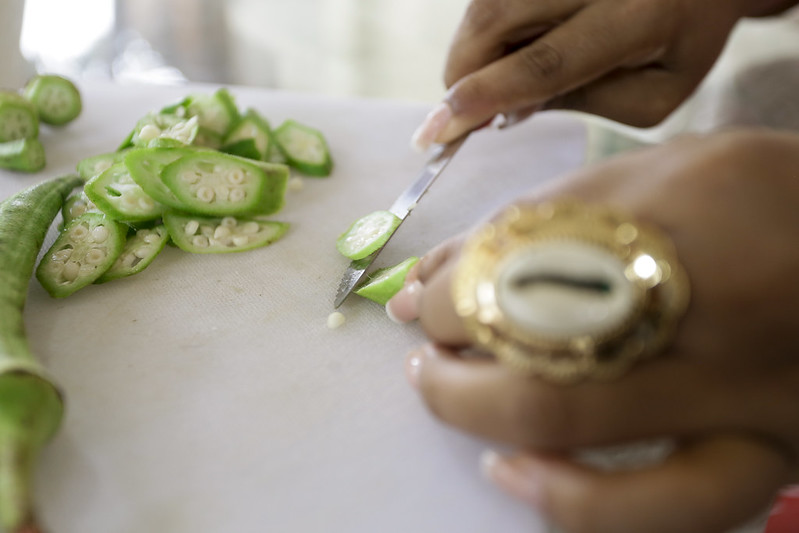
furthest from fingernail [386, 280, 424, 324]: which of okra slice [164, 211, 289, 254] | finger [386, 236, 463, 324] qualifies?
okra slice [164, 211, 289, 254]

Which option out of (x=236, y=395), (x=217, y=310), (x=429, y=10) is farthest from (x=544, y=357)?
(x=429, y=10)

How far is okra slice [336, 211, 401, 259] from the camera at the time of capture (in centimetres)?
132

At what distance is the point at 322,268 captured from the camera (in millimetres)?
1336

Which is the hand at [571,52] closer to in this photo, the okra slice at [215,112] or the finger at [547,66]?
the finger at [547,66]

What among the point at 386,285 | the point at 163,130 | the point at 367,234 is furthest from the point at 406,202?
the point at 163,130

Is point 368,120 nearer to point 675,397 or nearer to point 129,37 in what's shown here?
point 675,397

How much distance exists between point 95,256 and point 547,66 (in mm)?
964

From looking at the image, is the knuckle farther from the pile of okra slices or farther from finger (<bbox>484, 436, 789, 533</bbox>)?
finger (<bbox>484, 436, 789, 533</bbox>)

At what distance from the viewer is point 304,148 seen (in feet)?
5.52

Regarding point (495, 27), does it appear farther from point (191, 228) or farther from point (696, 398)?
point (696, 398)

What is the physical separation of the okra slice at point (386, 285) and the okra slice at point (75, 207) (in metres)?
0.60

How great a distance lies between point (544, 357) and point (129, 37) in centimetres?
340

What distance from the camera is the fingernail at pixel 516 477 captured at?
2.49 feet

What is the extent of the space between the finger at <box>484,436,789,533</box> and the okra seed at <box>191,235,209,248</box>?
2.84 ft
